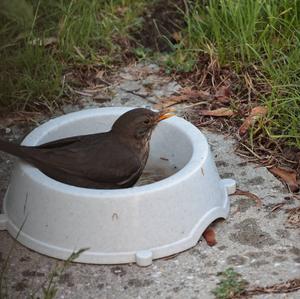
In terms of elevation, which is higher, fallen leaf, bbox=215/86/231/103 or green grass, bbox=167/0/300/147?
green grass, bbox=167/0/300/147

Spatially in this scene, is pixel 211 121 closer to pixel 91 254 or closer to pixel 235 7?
pixel 235 7

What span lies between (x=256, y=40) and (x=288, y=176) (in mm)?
1188

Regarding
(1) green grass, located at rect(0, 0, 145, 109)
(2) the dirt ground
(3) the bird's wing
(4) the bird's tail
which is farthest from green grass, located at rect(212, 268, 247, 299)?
(1) green grass, located at rect(0, 0, 145, 109)

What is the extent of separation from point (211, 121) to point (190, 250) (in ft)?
4.45

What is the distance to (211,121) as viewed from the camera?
5.48 m

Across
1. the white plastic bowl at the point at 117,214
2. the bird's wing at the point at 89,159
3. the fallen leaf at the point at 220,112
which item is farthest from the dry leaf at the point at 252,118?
the bird's wing at the point at 89,159

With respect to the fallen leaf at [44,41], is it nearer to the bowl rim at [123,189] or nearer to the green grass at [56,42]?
the green grass at [56,42]

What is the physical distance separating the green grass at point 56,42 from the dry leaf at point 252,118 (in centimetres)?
122

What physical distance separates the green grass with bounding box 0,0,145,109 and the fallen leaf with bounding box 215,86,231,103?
2.85 feet

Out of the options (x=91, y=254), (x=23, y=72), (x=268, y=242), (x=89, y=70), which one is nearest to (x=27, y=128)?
(x=23, y=72)

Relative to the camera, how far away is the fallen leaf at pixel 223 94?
221 inches

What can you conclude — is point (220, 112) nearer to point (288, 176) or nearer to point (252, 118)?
point (252, 118)

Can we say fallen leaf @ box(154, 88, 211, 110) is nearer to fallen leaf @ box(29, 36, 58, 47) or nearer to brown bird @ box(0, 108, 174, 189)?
fallen leaf @ box(29, 36, 58, 47)

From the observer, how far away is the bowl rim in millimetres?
4090
